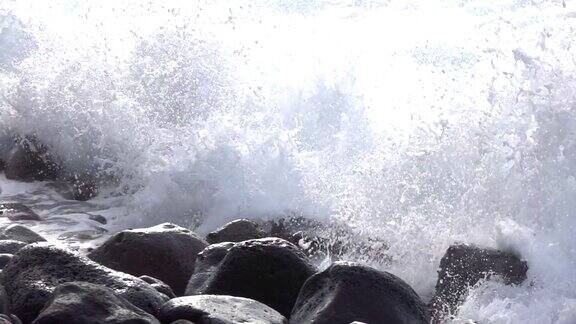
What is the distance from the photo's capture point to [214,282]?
479 cm

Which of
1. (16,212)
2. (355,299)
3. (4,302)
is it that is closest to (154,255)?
(4,302)

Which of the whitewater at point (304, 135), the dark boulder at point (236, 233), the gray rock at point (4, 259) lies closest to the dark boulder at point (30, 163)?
the whitewater at point (304, 135)

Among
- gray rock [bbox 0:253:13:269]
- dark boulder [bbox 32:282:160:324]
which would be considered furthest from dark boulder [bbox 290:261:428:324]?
gray rock [bbox 0:253:13:269]

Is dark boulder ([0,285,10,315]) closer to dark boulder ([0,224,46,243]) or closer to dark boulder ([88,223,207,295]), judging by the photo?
dark boulder ([88,223,207,295])

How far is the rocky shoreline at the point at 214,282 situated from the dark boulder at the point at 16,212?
1938 mm

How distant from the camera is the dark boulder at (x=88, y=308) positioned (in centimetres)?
348

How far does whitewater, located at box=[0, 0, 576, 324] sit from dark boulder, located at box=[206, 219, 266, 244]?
1.11 metres

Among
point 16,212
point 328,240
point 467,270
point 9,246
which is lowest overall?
point 328,240

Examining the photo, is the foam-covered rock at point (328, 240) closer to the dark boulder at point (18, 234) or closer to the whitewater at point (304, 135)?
the whitewater at point (304, 135)

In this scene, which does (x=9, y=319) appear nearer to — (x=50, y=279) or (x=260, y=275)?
(x=50, y=279)

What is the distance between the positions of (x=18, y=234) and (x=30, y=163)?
3892 millimetres

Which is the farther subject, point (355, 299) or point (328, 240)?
point (328, 240)

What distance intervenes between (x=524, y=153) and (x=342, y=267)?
3.18 metres

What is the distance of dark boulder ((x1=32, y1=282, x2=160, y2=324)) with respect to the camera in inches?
137
